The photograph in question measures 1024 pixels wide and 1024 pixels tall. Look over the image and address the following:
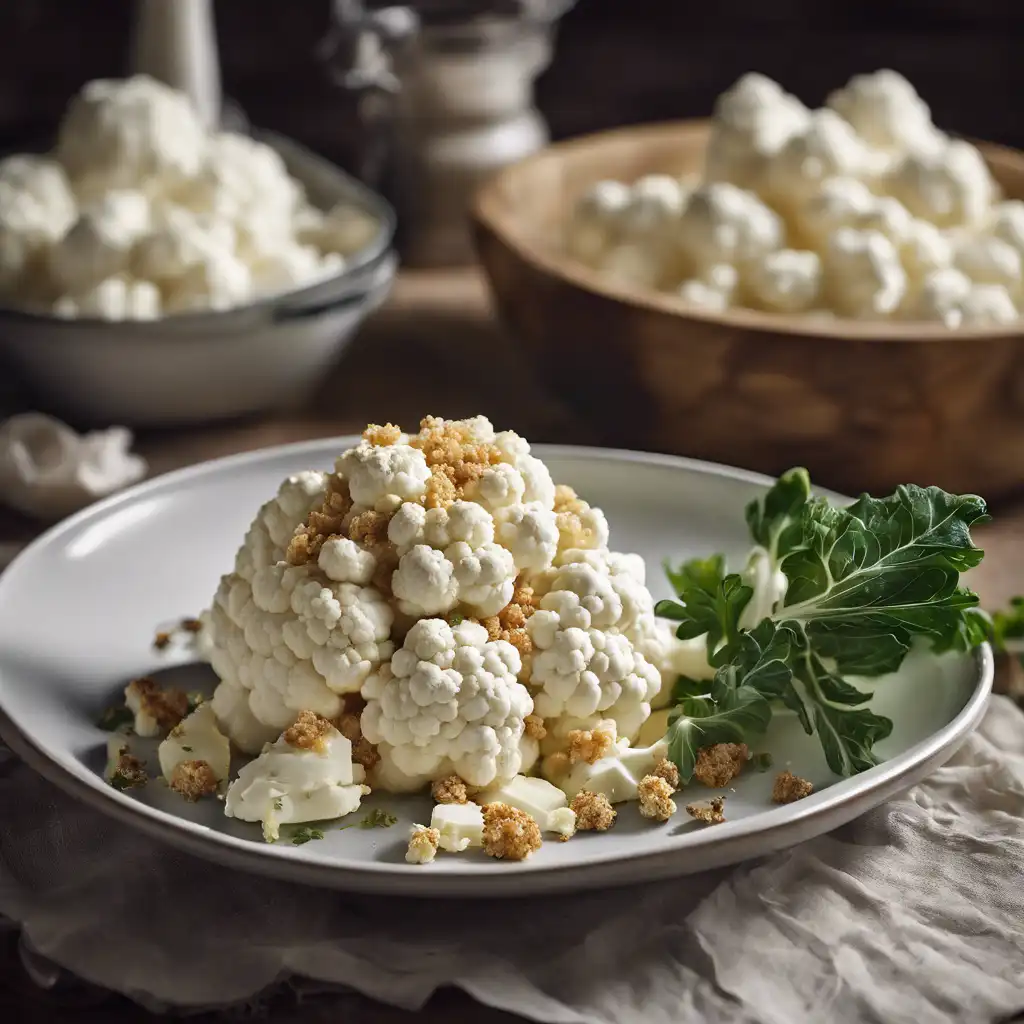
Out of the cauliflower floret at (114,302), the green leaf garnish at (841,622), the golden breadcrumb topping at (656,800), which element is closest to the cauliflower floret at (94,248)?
the cauliflower floret at (114,302)

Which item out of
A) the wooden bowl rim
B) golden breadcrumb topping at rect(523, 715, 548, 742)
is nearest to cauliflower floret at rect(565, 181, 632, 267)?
the wooden bowl rim

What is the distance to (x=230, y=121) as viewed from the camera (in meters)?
2.16

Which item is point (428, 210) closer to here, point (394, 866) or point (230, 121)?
point (230, 121)

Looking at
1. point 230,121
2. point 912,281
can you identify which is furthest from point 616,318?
point 230,121

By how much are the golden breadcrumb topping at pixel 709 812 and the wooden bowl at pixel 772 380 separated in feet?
1.91

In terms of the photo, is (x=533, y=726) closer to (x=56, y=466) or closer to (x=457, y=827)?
(x=457, y=827)

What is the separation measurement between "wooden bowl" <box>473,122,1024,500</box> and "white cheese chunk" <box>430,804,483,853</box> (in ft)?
2.12

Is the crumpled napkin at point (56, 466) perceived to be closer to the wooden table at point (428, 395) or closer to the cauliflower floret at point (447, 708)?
the wooden table at point (428, 395)

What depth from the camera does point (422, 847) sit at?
3.04 feet

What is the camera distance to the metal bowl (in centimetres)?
159

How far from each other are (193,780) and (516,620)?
0.80ft

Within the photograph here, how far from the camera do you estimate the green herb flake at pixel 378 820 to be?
984mm

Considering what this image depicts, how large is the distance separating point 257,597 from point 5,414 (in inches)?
32.7

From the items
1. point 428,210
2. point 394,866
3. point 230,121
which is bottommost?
point 428,210
